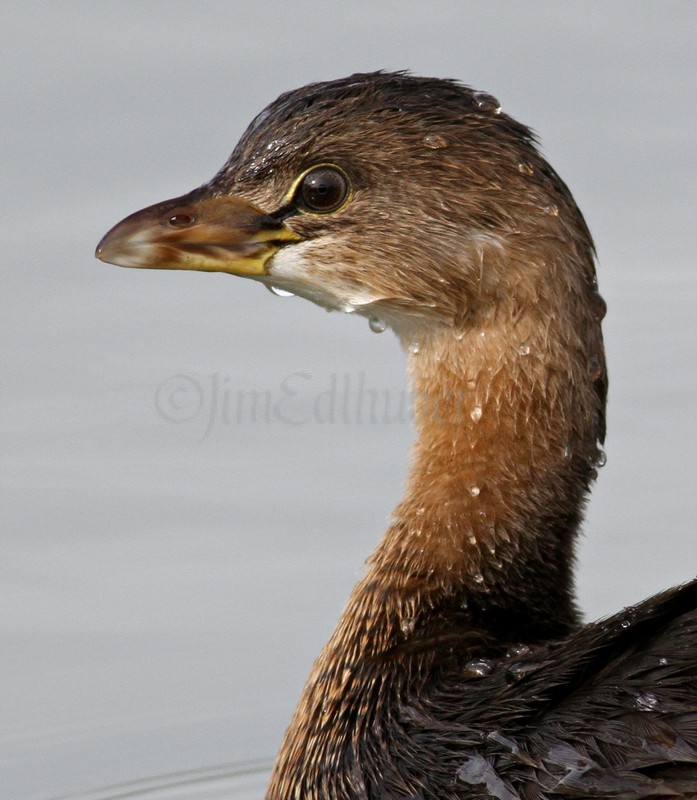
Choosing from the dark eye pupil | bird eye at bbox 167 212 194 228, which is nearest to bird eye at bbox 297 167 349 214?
the dark eye pupil

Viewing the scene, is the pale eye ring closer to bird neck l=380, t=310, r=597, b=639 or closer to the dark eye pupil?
the dark eye pupil

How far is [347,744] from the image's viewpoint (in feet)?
16.7

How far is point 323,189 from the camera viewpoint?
528cm

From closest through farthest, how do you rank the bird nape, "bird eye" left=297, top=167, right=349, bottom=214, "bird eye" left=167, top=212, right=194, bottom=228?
the bird nape < "bird eye" left=297, top=167, right=349, bottom=214 < "bird eye" left=167, top=212, right=194, bottom=228

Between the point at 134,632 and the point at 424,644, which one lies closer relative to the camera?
the point at 424,644

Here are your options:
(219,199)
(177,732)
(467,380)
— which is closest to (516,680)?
(467,380)

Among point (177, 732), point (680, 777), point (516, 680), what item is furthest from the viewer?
point (177, 732)

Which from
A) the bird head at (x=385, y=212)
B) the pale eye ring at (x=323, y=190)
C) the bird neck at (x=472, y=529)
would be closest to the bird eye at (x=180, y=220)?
the bird head at (x=385, y=212)

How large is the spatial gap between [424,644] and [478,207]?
120 centimetres

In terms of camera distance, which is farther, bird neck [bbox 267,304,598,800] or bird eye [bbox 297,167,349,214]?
bird eye [bbox 297,167,349,214]

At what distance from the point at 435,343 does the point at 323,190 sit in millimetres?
530

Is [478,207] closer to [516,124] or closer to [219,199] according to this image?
[516,124]

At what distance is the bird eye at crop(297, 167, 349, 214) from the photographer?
5270mm

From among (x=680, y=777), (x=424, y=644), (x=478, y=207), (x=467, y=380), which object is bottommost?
(x=680, y=777)
